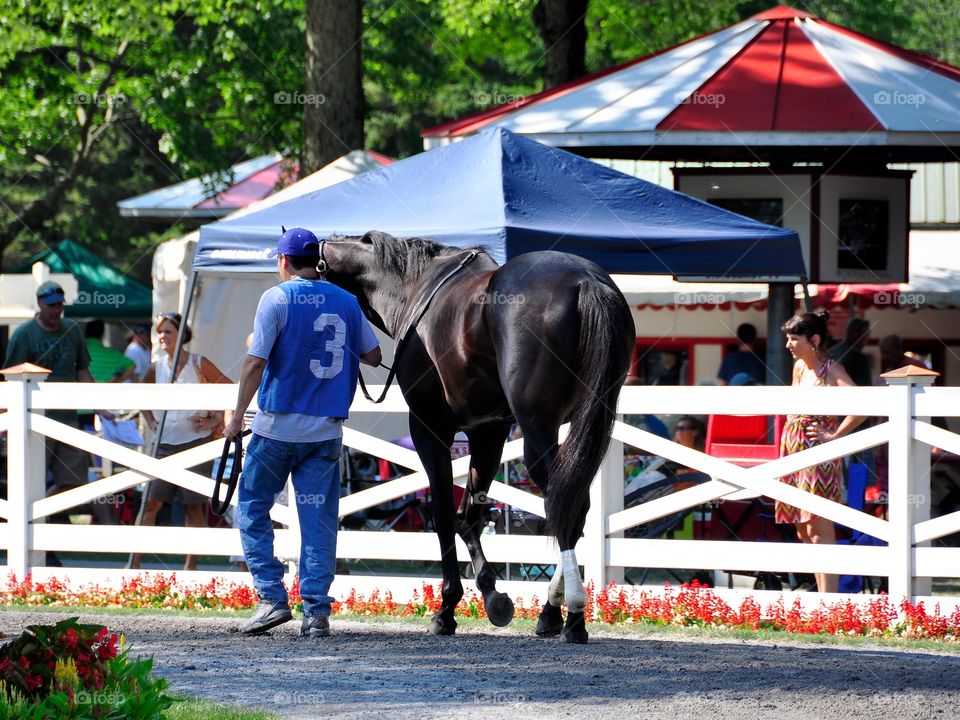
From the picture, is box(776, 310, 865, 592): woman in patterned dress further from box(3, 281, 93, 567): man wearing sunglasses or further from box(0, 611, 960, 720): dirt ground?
box(3, 281, 93, 567): man wearing sunglasses

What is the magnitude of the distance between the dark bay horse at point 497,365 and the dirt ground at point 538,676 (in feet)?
1.30

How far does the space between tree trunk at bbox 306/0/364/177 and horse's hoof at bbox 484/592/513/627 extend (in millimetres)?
8808

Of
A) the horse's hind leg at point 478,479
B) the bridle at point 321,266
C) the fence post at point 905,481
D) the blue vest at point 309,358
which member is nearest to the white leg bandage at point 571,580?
the horse's hind leg at point 478,479

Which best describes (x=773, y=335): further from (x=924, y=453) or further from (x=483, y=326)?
(x=483, y=326)

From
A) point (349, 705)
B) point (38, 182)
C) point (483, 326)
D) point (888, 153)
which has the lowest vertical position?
point (349, 705)

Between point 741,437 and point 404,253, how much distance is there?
324cm

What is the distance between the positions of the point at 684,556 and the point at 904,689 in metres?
2.62

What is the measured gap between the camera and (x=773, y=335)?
11266mm

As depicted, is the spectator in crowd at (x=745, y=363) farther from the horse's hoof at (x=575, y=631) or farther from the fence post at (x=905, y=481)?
the horse's hoof at (x=575, y=631)

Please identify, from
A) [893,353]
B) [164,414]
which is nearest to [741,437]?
[893,353]

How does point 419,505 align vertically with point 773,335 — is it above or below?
below

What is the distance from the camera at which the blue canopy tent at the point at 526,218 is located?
9.02 m

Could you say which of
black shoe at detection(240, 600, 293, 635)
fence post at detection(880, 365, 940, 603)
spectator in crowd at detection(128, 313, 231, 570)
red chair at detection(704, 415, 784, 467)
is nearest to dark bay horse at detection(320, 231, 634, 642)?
black shoe at detection(240, 600, 293, 635)

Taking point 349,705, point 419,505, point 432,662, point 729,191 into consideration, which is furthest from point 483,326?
point 729,191
